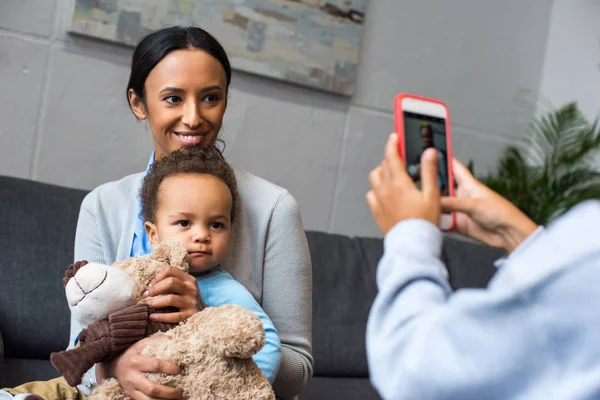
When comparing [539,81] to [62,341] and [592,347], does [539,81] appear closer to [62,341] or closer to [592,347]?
[62,341]

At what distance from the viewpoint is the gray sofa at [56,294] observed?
257 cm

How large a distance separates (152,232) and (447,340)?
3.80 feet

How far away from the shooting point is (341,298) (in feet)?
10.5

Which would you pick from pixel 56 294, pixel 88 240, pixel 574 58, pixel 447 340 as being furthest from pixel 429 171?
pixel 574 58

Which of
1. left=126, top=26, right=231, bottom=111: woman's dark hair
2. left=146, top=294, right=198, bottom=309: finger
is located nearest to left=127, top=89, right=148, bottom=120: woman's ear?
left=126, top=26, right=231, bottom=111: woman's dark hair

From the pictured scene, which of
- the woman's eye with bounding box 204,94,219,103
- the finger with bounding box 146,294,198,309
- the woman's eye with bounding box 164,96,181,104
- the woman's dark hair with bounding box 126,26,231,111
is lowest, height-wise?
the finger with bounding box 146,294,198,309

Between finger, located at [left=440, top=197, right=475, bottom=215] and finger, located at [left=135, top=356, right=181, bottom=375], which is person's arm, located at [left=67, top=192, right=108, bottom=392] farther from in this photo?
finger, located at [left=440, top=197, right=475, bottom=215]

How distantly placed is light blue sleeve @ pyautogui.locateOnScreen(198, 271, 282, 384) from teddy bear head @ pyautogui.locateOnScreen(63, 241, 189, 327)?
133 millimetres

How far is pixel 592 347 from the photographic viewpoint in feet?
2.29

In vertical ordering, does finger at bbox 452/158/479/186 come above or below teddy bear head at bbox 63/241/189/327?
above

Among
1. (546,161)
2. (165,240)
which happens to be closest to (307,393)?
(165,240)

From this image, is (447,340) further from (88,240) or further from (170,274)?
(88,240)

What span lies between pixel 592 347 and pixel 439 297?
0.18 m

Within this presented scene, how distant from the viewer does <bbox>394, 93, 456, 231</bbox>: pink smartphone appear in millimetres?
1146
